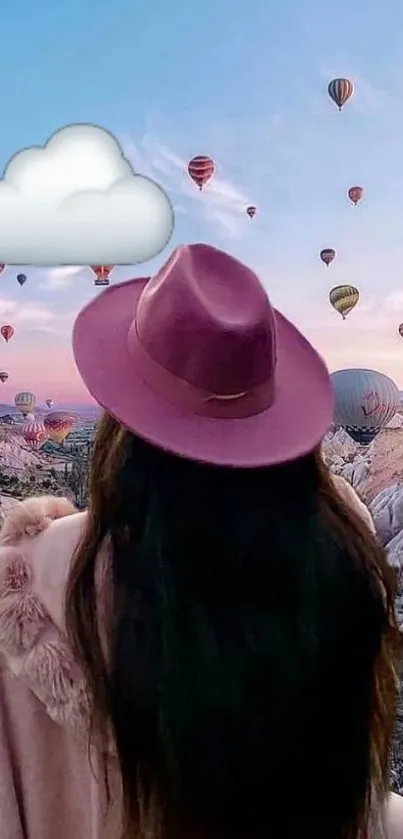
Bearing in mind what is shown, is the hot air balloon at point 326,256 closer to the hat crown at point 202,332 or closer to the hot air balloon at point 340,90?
Answer: the hot air balloon at point 340,90

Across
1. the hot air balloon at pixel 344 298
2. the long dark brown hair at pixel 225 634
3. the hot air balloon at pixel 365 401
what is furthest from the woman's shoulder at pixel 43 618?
the hot air balloon at pixel 344 298

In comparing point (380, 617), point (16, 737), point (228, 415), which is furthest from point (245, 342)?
point (16, 737)

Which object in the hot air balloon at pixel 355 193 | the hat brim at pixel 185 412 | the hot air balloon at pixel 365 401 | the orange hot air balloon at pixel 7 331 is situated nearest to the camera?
the hat brim at pixel 185 412

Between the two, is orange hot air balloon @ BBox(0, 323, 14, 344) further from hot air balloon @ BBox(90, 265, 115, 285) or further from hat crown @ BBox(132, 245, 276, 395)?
hat crown @ BBox(132, 245, 276, 395)

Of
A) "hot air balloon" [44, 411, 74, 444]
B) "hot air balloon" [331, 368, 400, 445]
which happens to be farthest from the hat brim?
"hot air balloon" [44, 411, 74, 444]

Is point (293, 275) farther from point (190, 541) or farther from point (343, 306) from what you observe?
point (190, 541)
